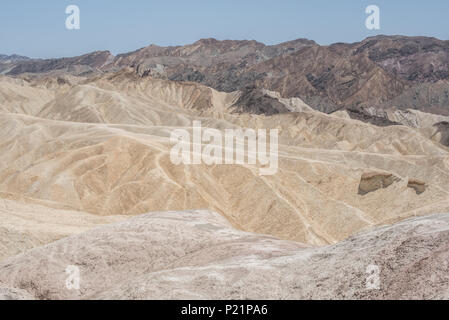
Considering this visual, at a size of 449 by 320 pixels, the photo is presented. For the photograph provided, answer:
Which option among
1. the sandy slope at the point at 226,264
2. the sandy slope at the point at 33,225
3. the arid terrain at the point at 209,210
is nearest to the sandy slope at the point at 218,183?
the arid terrain at the point at 209,210

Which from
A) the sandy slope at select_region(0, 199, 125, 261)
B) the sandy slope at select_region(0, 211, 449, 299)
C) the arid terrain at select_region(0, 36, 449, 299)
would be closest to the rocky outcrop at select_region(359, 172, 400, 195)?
the arid terrain at select_region(0, 36, 449, 299)

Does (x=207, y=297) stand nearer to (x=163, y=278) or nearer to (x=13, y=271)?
(x=163, y=278)

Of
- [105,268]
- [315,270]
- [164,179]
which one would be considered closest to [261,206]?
[164,179]

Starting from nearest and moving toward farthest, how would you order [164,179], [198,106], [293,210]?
[293,210], [164,179], [198,106]

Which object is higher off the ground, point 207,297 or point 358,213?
point 207,297

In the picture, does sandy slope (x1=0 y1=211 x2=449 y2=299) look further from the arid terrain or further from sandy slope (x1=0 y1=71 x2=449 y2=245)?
sandy slope (x1=0 y1=71 x2=449 y2=245)

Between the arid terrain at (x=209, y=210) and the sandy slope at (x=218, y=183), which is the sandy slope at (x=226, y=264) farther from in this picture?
the sandy slope at (x=218, y=183)

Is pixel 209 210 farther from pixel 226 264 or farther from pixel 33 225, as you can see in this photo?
pixel 226 264
